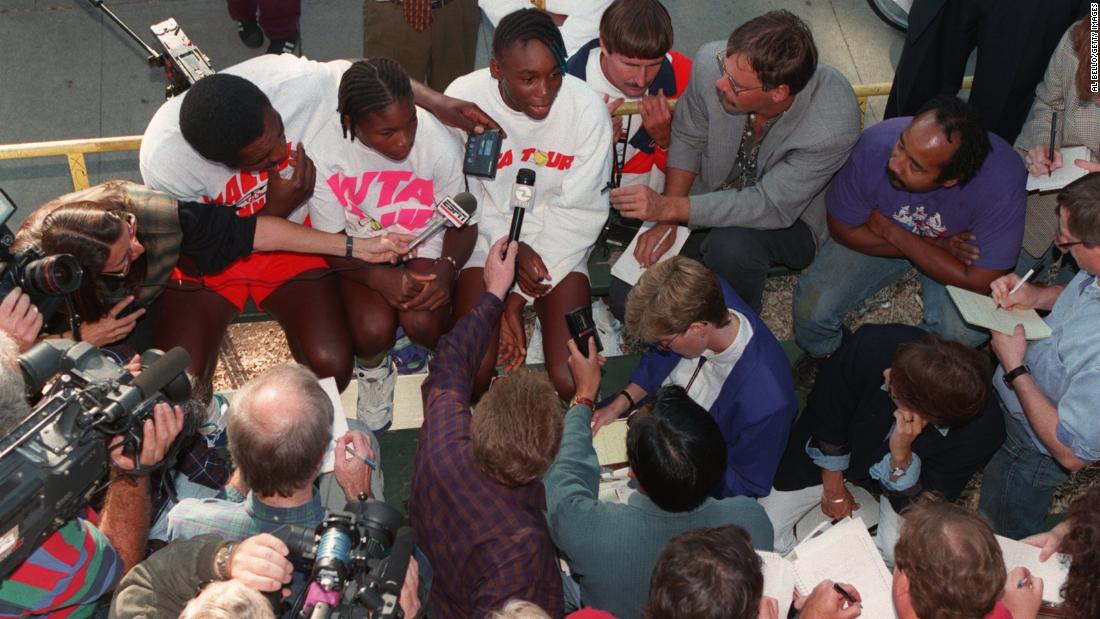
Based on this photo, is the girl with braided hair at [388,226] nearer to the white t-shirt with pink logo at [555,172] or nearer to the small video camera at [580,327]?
the white t-shirt with pink logo at [555,172]

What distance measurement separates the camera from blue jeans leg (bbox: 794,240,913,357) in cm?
435

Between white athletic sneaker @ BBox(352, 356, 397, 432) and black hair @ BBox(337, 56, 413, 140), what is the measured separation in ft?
3.37

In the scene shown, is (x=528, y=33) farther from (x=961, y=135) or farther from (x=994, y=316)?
(x=994, y=316)

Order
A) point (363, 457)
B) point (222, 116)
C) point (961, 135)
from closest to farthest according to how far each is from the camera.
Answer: point (363, 457) < point (222, 116) < point (961, 135)

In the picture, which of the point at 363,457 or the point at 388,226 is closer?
the point at 363,457

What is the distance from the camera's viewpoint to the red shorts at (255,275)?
398 centimetres

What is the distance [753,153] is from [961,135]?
0.82 metres

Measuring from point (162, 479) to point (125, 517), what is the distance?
42 cm

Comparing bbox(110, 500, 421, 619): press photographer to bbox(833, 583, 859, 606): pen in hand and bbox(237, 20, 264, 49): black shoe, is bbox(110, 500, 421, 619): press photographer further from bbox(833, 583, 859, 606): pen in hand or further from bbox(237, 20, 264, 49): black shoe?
bbox(237, 20, 264, 49): black shoe

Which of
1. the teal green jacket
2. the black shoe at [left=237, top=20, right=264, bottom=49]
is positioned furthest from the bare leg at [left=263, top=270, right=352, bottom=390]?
the black shoe at [left=237, top=20, right=264, bottom=49]

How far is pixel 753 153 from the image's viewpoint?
4195mm

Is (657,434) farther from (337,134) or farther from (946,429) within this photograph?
(337,134)

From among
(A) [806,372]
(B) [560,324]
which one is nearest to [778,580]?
(B) [560,324]

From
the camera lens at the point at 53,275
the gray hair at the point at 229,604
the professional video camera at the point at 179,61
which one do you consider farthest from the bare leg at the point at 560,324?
the gray hair at the point at 229,604
